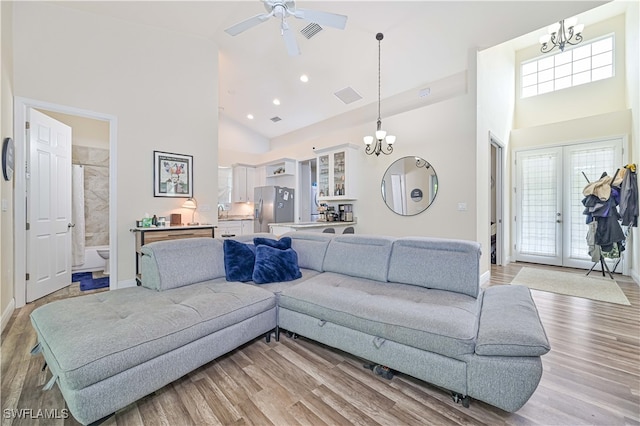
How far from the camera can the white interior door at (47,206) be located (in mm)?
3336

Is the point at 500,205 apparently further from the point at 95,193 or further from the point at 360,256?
the point at 95,193

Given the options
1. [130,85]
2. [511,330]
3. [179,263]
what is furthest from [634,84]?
[130,85]

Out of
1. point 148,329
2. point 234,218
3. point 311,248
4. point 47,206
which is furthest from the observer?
point 234,218

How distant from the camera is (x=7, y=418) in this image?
148 cm

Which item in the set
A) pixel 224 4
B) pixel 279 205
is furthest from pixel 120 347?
pixel 279 205

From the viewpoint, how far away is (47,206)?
360 cm

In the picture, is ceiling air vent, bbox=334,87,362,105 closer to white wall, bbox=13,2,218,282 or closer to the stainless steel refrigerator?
white wall, bbox=13,2,218,282

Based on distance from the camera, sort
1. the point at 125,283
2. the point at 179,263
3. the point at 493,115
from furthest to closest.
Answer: the point at 493,115 < the point at 125,283 < the point at 179,263

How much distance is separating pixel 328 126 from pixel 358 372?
5403 millimetres

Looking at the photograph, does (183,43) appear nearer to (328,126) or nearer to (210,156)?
(210,156)

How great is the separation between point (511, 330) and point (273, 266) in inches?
74.7

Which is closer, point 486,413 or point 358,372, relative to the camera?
point 486,413

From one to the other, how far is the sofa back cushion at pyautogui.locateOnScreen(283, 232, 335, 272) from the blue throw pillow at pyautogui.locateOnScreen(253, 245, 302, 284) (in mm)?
270

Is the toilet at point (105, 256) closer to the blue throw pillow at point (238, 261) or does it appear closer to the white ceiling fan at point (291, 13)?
the blue throw pillow at point (238, 261)
